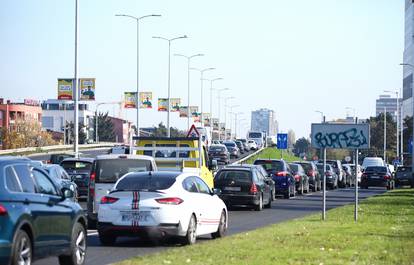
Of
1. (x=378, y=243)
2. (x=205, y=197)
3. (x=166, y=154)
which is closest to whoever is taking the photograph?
(x=378, y=243)

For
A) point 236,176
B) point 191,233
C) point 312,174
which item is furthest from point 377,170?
point 191,233

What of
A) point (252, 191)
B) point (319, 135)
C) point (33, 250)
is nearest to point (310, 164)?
point (252, 191)

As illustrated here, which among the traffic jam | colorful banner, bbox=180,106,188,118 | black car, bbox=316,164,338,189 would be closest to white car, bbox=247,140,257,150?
colorful banner, bbox=180,106,188,118

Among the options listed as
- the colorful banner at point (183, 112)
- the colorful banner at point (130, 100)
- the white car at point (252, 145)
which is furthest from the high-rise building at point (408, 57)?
the colorful banner at point (130, 100)

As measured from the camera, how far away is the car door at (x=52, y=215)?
1289 centimetres

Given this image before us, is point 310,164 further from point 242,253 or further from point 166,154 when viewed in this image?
point 242,253

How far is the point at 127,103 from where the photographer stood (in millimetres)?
79500

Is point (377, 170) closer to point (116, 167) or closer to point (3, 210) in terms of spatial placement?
point (116, 167)

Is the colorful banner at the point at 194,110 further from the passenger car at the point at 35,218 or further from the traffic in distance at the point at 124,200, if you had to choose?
the passenger car at the point at 35,218

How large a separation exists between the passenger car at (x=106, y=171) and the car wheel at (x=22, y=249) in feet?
30.1

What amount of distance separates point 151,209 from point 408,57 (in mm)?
127749

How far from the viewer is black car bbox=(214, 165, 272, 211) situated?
32406 millimetres

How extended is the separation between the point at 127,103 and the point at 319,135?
56.0m

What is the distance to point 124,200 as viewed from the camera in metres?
18.4
